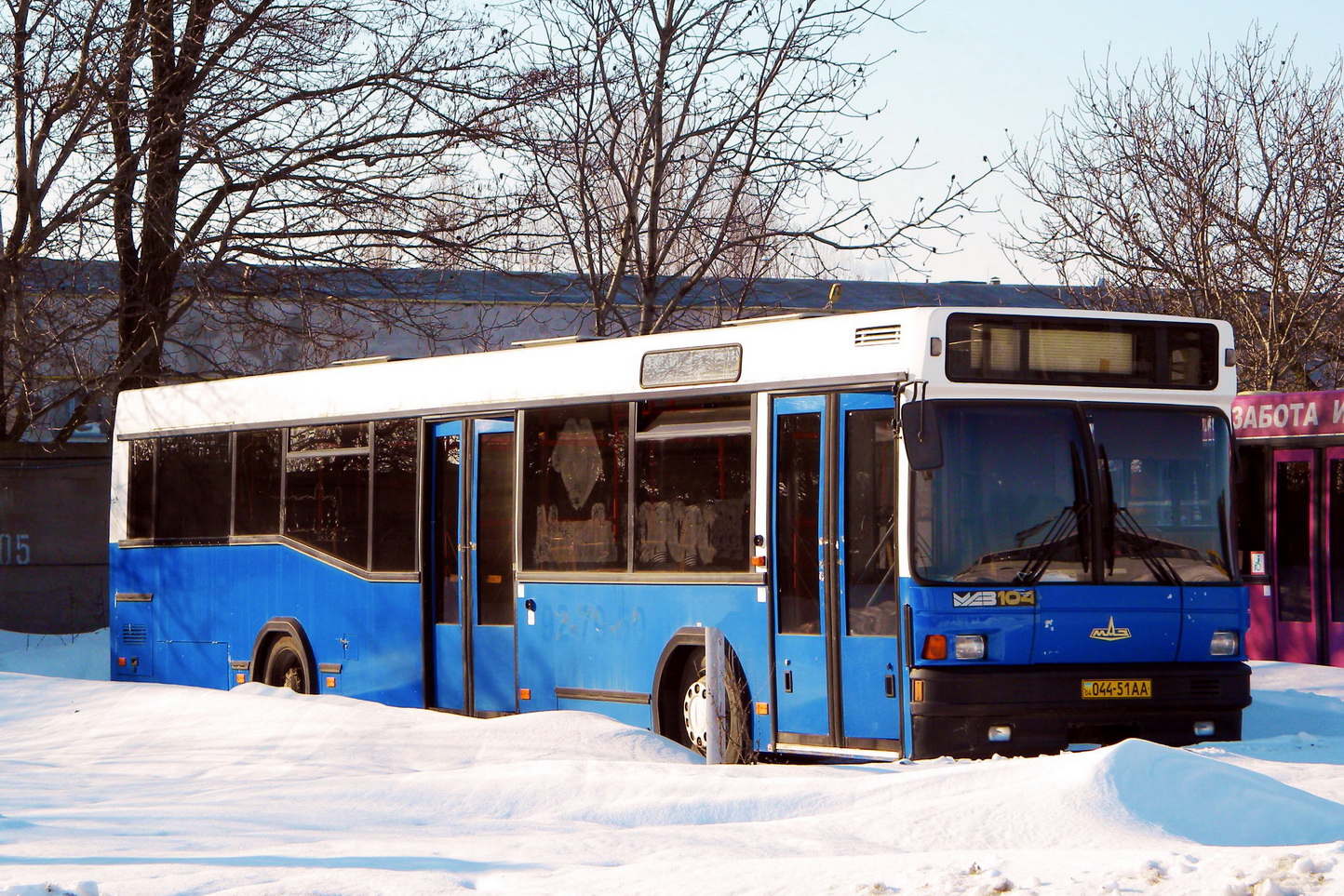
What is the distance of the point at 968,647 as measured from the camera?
925 centimetres

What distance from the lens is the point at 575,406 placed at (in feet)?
38.1

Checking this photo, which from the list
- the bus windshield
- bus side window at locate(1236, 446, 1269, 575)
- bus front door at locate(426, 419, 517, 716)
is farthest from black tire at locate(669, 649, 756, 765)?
bus side window at locate(1236, 446, 1269, 575)

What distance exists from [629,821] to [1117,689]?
11.9ft

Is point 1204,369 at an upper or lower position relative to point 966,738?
upper

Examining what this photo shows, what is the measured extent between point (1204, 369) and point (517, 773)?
486cm

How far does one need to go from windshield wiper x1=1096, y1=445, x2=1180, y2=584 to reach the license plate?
0.60 m

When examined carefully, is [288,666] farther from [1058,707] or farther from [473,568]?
[1058,707]

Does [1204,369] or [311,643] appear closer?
[1204,369]

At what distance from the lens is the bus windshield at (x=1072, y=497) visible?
9.29m

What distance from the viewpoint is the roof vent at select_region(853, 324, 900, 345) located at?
378 inches

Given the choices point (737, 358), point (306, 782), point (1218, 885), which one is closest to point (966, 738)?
point (737, 358)

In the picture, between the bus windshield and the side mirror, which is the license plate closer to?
the bus windshield

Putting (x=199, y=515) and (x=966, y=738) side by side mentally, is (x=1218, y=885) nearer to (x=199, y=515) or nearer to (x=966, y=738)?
(x=966, y=738)

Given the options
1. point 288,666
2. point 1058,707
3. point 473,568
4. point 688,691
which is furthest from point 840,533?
point 288,666
